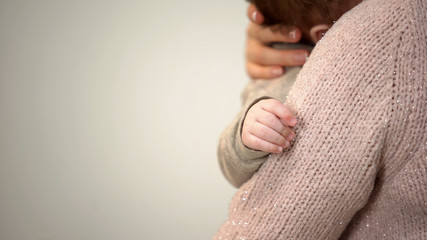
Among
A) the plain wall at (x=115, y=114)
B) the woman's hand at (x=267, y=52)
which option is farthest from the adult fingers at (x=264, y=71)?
the plain wall at (x=115, y=114)

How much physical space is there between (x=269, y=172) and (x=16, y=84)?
2.86 ft

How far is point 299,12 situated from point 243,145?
0.23 metres

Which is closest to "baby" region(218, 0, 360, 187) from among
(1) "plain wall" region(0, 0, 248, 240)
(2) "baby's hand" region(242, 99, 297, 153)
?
(2) "baby's hand" region(242, 99, 297, 153)

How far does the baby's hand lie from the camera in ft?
1.69

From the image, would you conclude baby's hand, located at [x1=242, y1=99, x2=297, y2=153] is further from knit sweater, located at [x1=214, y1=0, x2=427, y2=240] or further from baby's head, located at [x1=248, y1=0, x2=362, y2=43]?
baby's head, located at [x1=248, y1=0, x2=362, y2=43]

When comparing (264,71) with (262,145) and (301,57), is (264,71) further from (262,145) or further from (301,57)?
(262,145)

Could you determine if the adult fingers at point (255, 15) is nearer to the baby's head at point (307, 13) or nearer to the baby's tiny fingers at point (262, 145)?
the baby's head at point (307, 13)

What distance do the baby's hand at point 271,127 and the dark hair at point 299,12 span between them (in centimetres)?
18

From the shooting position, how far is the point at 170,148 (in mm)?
1311

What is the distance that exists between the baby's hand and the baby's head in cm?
18

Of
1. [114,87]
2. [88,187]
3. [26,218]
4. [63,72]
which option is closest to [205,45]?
[114,87]

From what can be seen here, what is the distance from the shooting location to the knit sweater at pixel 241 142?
0.58m

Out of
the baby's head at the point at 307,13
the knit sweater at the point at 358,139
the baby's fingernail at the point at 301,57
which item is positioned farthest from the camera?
the baby's fingernail at the point at 301,57

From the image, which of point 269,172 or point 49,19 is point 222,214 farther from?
point 269,172
